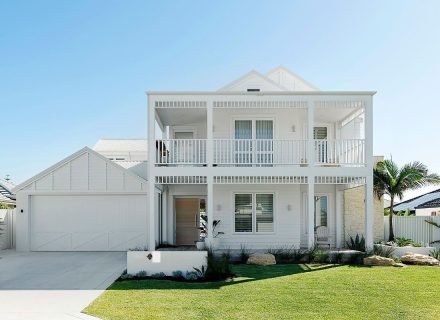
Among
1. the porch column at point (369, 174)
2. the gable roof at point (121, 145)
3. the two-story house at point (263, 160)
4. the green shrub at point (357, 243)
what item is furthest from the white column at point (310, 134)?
the gable roof at point (121, 145)

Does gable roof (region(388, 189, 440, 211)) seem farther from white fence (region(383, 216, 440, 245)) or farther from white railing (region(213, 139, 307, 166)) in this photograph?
white railing (region(213, 139, 307, 166))

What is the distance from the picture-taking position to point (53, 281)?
11.3m

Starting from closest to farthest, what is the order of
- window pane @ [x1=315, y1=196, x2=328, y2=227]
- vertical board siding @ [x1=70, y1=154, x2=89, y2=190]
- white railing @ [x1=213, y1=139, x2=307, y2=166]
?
white railing @ [x1=213, y1=139, x2=307, y2=166], window pane @ [x1=315, y1=196, x2=328, y2=227], vertical board siding @ [x1=70, y1=154, x2=89, y2=190]

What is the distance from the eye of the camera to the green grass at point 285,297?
7926 millimetres

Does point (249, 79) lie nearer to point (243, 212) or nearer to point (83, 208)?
point (243, 212)

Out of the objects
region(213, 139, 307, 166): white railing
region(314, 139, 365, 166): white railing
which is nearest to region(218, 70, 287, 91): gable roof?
region(213, 139, 307, 166): white railing

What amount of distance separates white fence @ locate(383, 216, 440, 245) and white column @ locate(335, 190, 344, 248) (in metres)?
2.72

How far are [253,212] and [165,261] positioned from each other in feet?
20.7

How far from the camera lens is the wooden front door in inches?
795

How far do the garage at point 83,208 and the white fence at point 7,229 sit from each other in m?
1.08

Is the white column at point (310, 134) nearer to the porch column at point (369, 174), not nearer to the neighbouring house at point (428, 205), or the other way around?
the porch column at point (369, 174)

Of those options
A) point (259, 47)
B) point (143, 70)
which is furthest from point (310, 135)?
point (143, 70)

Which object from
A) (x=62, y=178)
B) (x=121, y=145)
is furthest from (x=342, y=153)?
(x=121, y=145)

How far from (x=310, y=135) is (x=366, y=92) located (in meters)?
2.56
